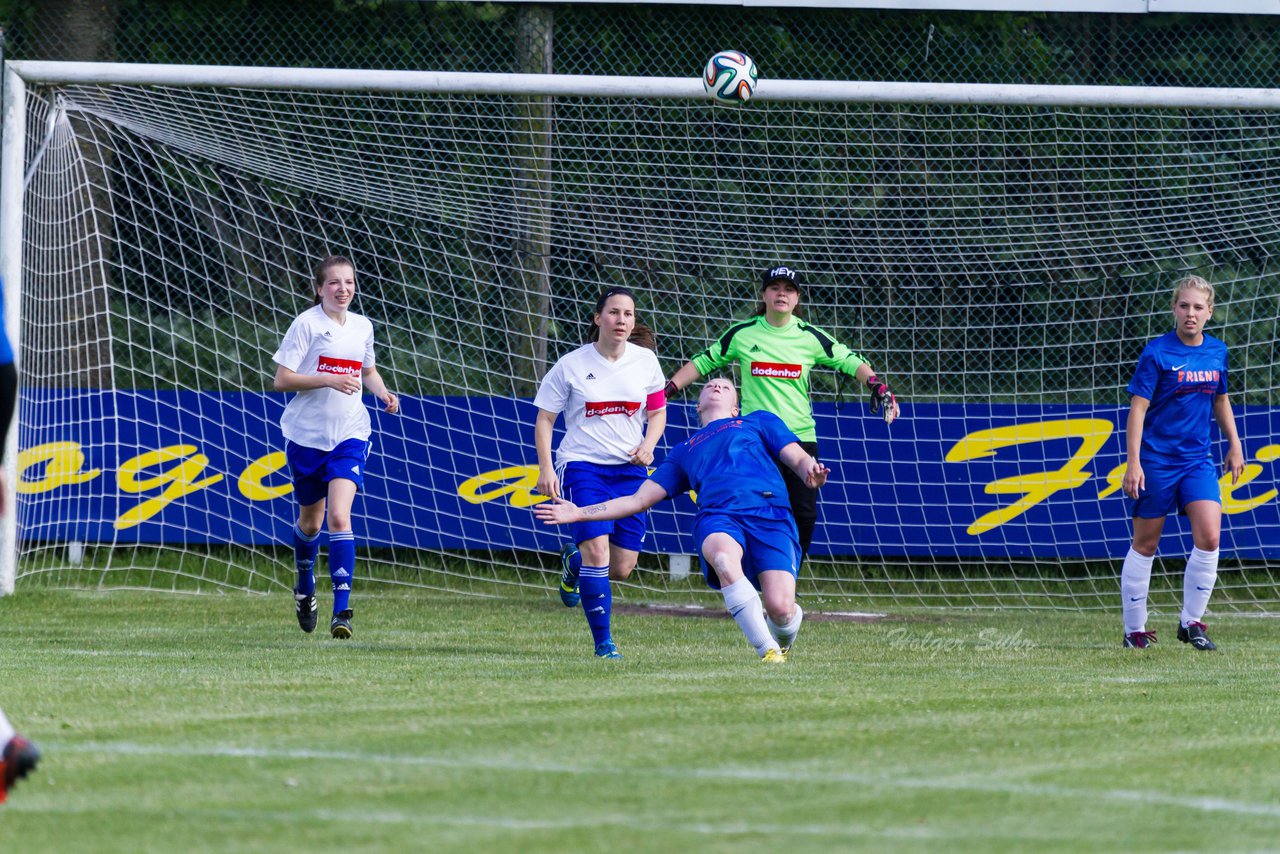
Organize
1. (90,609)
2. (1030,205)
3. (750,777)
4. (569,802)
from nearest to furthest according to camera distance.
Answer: (569,802) < (750,777) < (90,609) < (1030,205)

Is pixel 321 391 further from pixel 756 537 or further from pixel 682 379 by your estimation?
pixel 756 537

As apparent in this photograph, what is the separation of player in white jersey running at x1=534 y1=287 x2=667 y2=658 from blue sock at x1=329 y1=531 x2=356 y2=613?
46.2 inches

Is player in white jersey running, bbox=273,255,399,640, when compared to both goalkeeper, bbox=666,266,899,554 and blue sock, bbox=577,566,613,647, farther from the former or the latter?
goalkeeper, bbox=666,266,899,554

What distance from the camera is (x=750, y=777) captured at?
435cm

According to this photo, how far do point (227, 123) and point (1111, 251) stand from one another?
6.84 metres

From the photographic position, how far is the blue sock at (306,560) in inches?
350

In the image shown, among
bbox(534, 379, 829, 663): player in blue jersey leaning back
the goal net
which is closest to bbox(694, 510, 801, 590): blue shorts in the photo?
bbox(534, 379, 829, 663): player in blue jersey leaning back

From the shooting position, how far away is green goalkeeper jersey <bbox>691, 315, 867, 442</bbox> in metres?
8.98

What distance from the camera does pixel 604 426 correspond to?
321 inches

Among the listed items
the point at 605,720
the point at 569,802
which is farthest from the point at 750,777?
the point at 605,720

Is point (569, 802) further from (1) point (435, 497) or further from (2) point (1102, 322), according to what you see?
(2) point (1102, 322)

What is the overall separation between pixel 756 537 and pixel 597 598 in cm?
90

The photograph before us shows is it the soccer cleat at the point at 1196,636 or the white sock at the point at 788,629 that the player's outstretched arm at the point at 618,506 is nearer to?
the white sock at the point at 788,629

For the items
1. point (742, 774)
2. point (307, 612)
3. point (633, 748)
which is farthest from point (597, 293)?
point (742, 774)
